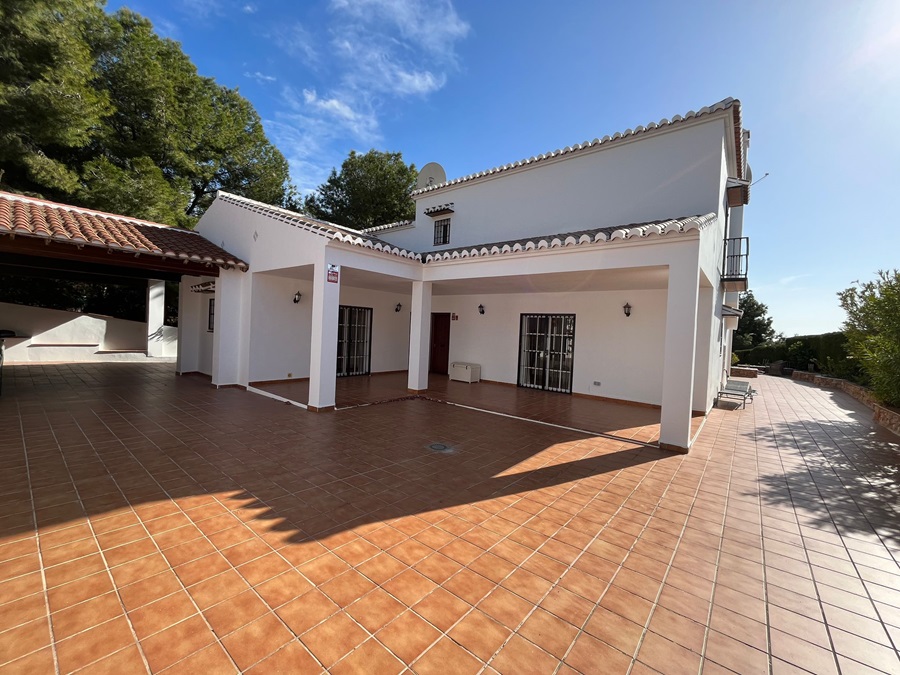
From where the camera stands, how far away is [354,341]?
41.2 feet

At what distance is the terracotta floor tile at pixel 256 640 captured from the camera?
1992mm

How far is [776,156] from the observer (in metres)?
10.7

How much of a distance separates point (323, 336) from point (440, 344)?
22.7ft

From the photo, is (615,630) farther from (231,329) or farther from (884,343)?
(884,343)

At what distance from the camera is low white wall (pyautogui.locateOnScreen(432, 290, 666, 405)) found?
30.8 feet

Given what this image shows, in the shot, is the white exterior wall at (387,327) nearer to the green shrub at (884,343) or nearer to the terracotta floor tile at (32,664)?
the terracotta floor tile at (32,664)

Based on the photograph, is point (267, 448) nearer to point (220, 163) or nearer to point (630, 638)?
point (630, 638)

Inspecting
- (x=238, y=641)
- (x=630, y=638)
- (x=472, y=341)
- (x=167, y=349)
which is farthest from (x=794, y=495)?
(x=167, y=349)

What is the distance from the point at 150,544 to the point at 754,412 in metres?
12.3

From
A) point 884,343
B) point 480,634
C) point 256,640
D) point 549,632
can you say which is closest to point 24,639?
point 256,640

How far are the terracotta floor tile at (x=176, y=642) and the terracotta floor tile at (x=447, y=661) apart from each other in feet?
3.96

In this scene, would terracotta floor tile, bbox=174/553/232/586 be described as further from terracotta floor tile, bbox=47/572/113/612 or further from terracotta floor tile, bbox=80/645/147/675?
terracotta floor tile, bbox=80/645/147/675

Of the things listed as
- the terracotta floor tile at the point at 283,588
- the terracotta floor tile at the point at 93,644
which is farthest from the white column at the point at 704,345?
the terracotta floor tile at the point at 93,644

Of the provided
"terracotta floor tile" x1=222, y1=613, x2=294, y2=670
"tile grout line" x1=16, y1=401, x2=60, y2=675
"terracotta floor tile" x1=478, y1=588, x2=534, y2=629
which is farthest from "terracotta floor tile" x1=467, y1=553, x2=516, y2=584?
"tile grout line" x1=16, y1=401, x2=60, y2=675
